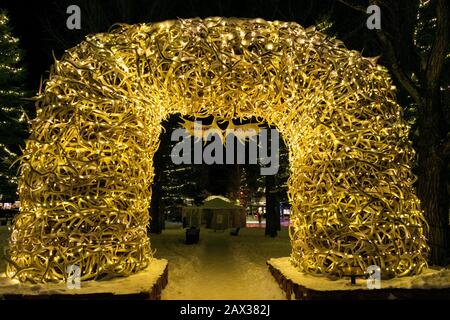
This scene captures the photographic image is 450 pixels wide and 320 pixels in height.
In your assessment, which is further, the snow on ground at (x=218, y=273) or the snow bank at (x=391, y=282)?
the snow on ground at (x=218, y=273)

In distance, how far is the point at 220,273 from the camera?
8.56m

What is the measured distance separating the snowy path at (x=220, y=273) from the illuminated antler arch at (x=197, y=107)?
40.6 inches

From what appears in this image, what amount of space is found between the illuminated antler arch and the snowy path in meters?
1.03

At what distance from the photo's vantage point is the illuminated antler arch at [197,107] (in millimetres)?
4996

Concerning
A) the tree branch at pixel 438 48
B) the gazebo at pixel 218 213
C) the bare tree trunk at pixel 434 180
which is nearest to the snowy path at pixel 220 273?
the bare tree trunk at pixel 434 180

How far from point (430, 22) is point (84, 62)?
32.5 ft

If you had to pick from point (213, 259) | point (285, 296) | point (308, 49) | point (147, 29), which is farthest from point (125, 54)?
point (213, 259)

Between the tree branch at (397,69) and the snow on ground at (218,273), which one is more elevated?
the tree branch at (397,69)

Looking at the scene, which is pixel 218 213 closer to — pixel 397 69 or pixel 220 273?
pixel 220 273

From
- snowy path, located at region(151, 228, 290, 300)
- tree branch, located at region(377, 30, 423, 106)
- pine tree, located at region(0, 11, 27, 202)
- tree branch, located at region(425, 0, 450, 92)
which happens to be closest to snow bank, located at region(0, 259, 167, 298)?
snowy path, located at region(151, 228, 290, 300)

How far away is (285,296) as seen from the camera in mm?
6043

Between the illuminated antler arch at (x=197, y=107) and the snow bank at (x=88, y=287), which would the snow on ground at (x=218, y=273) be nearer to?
the snow bank at (x=88, y=287)
